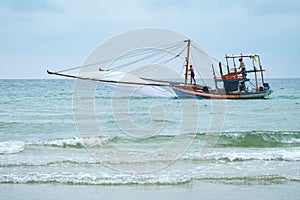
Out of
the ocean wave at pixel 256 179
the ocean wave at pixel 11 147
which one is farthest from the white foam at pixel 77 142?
the ocean wave at pixel 256 179

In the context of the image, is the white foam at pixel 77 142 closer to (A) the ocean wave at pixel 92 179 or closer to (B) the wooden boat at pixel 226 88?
(A) the ocean wave at pixel 92 179

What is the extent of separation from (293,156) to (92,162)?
5.92 meters

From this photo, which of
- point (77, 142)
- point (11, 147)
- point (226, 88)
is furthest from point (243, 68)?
point (11, 147)

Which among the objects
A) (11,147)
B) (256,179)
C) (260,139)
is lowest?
(260,139)

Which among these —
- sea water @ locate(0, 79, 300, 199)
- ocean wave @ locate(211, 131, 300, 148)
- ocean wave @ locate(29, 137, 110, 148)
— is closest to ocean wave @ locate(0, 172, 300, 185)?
sea water @ locate(0, 79, 300, 199)

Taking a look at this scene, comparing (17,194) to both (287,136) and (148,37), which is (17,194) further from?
(287,136)

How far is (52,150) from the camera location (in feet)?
52.3

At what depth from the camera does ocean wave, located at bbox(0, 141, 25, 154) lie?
1528cm

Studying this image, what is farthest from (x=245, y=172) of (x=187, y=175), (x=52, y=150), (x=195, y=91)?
(x=195, y=91)

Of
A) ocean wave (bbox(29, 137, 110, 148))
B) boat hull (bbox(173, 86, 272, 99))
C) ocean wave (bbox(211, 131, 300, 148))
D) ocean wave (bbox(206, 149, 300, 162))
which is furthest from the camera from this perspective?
boat hull (bbox(173, 86, 272, 99))

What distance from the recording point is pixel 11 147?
16.1 meters

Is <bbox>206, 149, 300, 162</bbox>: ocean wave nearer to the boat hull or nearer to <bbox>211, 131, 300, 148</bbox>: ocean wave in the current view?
<bbox>211, 131, 300, 148</bbox>: ocean wave

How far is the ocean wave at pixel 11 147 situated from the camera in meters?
15.3

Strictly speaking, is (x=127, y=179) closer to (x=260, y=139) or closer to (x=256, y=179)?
(x=256, y=179)
